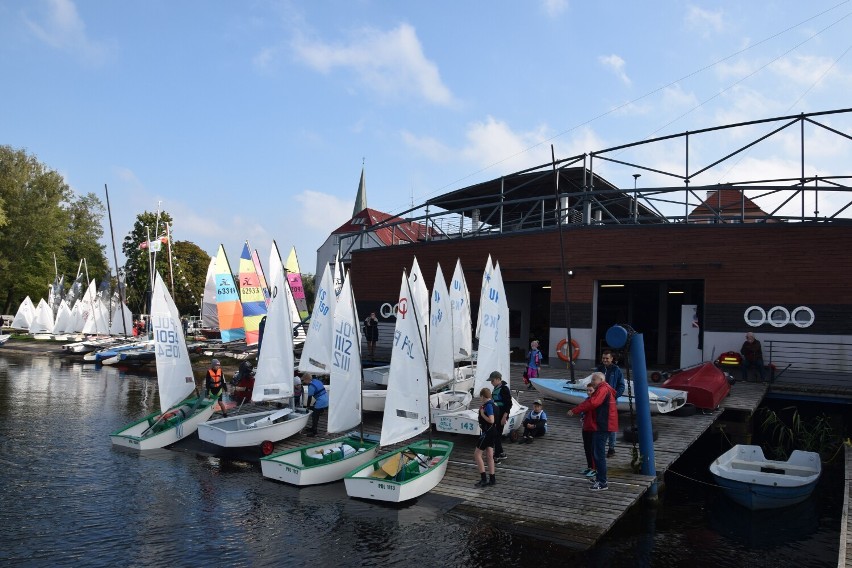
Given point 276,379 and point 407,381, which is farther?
point 276,379

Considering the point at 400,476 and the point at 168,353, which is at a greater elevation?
the point at 168,353

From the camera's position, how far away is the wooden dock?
9.68 m

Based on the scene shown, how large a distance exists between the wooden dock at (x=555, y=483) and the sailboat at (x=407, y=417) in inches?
18.9

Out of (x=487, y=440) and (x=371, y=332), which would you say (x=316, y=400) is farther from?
(x=371, y=332)

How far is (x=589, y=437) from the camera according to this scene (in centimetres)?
1129

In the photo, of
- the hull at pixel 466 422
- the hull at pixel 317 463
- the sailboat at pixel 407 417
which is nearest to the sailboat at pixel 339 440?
the hull at pixel 317 463

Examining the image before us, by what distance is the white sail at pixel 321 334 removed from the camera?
637 inches

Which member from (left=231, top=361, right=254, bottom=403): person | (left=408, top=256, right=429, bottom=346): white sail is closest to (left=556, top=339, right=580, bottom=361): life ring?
(left=408, top=256, right=429, bottom=346): white sail

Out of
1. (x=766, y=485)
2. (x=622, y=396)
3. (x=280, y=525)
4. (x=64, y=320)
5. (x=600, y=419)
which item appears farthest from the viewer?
(x=64, y=320)

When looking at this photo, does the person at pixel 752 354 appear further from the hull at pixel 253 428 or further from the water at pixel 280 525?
the hull at pixel 253 428

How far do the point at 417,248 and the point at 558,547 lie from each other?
2200cm

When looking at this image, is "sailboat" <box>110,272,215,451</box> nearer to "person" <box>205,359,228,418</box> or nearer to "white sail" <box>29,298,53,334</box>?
"person" <box>205,359,228,418</box>

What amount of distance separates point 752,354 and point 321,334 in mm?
14865

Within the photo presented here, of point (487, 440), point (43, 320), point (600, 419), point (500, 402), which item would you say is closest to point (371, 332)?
point (500, 402)
